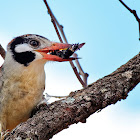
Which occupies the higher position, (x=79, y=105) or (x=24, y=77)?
(x=24, y=77)

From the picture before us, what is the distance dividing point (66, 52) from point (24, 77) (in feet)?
2.01

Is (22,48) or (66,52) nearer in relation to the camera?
(66,52)

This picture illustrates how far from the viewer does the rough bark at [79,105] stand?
2.76 meters

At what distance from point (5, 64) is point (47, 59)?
2.03ft

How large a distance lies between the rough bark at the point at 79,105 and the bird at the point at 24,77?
1.94ft

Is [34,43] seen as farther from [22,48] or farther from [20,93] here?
[20,93]

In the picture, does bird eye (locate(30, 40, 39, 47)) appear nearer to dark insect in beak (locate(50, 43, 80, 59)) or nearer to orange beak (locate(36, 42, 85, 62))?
orange beak (locate(36, 42, 85, 62))

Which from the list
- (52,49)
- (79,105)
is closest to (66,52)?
(52,49)

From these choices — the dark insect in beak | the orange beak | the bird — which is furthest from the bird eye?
the dark insect in beak

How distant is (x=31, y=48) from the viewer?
3.70m

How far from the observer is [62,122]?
282cm

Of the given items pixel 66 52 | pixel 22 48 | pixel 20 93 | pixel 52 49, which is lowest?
pixel 20 93

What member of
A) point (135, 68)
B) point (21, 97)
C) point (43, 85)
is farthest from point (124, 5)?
point (21, 97)

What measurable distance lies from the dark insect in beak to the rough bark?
0.59m
